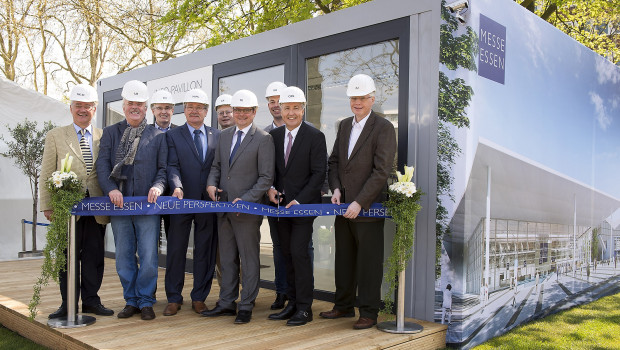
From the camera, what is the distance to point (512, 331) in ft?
18.2

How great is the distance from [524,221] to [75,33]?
17534 millimetres

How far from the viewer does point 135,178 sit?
15.6 ft

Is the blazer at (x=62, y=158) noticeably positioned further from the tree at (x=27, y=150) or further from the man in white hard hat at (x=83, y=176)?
the tree at (x=27, y=150)

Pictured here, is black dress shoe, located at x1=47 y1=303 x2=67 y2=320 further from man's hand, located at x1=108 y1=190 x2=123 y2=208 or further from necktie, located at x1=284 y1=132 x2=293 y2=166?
necktie, located at x1=284 y1=132 x2=293 y2=166

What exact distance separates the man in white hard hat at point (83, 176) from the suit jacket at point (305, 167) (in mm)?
1635

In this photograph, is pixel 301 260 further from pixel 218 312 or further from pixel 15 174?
pixel 15 174

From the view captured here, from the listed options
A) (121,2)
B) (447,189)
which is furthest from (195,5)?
(447,189)

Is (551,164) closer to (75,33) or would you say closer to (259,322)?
(259,322)

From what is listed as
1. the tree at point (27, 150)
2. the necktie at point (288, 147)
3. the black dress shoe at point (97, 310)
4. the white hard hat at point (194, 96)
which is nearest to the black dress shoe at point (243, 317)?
the black dress shoe at point (97, 310)

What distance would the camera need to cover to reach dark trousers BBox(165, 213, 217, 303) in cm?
504

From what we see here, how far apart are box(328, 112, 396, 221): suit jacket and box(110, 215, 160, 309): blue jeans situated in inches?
63.8

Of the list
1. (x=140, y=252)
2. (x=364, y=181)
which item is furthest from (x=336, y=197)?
(x=140, y=252)

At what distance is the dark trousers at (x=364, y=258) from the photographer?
4598 mm

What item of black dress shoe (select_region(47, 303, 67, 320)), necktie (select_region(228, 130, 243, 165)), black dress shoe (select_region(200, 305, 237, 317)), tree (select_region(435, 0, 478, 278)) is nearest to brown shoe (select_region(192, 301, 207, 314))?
black dress shoe (select_region(200, 305, 237, 317))
